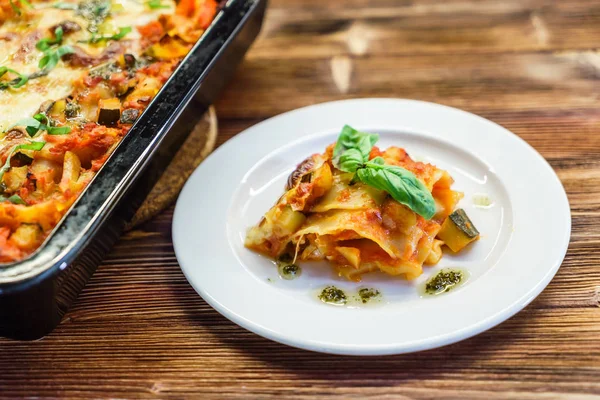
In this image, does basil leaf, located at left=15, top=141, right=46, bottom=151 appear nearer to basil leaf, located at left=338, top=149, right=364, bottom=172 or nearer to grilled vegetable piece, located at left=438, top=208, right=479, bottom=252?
basil leaf, located at left=338, top=149, right=364, bottom=172

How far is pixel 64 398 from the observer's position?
202 cm

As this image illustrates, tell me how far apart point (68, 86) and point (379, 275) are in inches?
57.0

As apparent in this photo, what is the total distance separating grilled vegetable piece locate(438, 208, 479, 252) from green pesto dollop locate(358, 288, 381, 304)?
1.09 ft

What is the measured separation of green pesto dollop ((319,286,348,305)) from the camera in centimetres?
216

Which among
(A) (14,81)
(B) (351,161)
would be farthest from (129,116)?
(B) (351,161)

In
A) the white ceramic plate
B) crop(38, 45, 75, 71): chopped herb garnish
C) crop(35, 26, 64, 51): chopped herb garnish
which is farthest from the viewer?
crop(35, 26, 64, 51): chopped herb garnish

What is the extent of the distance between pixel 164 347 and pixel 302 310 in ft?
1.58

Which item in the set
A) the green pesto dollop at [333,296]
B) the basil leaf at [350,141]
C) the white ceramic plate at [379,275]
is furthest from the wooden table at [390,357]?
the basil leaf at [350,141]

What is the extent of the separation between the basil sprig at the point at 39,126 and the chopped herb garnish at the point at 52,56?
1.18 feet

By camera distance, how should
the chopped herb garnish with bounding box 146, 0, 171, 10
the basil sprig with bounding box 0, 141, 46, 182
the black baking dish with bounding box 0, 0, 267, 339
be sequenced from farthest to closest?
1. the chopped herb garnish with bounding box 146, 0, 171, 10
2. the basil sprig with bounding box 0, 141, 46, 182
3. the black baking dish with bounding box 0, 0, 267, 339

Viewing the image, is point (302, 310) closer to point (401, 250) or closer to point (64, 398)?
point (401, 250)

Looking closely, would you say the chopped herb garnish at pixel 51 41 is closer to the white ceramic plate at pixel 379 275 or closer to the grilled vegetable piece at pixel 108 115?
the grilled vegetable piece at pixel 108 115

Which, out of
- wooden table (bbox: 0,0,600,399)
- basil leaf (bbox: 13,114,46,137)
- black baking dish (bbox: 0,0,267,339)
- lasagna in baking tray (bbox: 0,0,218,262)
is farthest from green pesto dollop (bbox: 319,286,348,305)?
basil leaf (bbox: 13,114,46,137)

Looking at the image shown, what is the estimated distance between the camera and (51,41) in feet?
9.34
